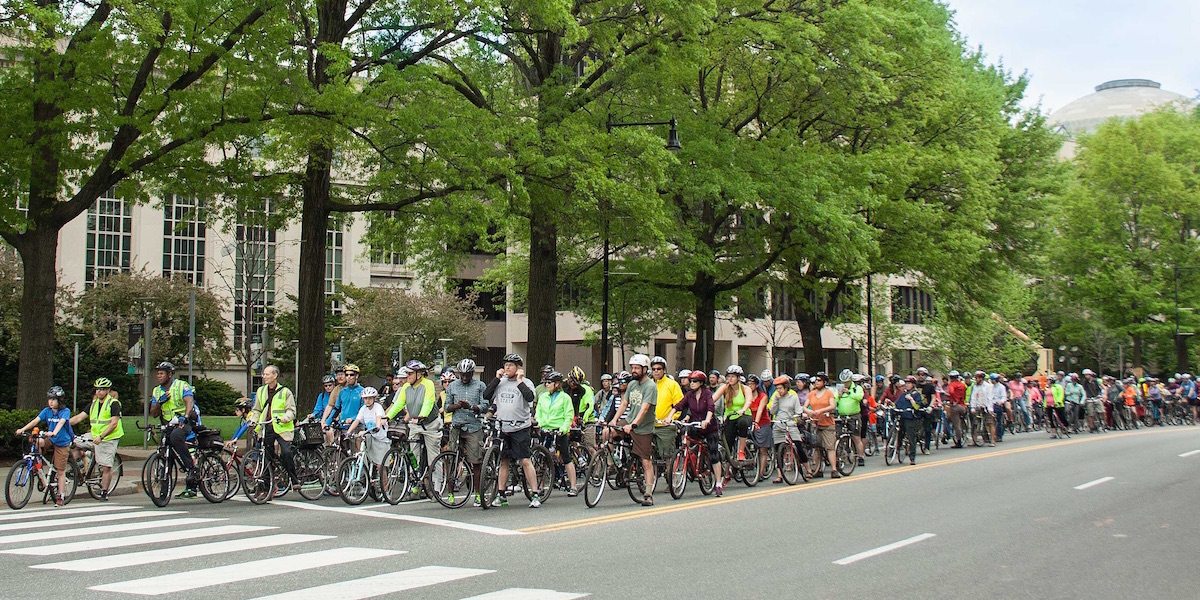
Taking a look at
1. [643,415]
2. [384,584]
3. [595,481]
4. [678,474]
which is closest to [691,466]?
[678,474]

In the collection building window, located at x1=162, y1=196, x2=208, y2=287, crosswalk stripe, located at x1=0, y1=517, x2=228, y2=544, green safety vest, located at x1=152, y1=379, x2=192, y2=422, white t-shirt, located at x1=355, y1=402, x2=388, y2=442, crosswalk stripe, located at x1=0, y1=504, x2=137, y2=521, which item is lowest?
crosswalk stripe, located at x1=0, y1=504, x2=137, y2=521

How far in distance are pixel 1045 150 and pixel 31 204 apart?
31552 millimetres

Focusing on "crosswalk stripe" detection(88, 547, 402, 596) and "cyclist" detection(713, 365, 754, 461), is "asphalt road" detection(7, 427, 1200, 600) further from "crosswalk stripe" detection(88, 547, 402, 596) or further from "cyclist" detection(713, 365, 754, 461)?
"cyclist" detection(713, 365, 754, 461)

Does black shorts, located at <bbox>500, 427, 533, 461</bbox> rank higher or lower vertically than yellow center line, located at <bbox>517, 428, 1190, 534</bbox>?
higher

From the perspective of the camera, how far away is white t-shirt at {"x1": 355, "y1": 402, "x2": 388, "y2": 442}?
651 inches

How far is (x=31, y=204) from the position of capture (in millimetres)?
22219

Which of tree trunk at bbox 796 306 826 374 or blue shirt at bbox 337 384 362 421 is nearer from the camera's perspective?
blue shirt at bbox 337 384 362 421

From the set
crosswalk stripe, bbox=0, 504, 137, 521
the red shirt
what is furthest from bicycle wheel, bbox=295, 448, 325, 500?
the red shirt

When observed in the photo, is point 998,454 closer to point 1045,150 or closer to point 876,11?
point 876,11

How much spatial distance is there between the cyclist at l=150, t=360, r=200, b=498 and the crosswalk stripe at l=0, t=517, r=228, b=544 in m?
1.95

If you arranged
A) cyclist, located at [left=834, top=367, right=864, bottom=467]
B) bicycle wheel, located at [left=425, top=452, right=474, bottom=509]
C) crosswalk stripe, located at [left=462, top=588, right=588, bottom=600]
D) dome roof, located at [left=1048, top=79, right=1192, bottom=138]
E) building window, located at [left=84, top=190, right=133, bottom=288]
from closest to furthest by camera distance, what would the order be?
crosswalk stripe, located at [left=462, top=588, right=588, bottom=600], bicycle wheel, located at [left=425, top=452, right=474, bottom=509], cyclist, located at [left=834, top=367, right=864, bottom=467], building window, located at [left=84, top=190, right=133, bottom=288], dome roof, located at [left=1048, top=79, right=1192, bottom=138]

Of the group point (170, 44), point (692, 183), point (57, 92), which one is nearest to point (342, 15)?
point (170, 44)

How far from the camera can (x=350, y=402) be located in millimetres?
19078

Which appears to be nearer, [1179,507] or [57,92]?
[1179,507]
